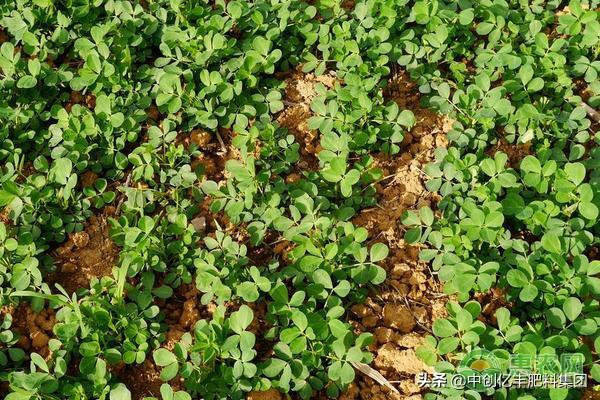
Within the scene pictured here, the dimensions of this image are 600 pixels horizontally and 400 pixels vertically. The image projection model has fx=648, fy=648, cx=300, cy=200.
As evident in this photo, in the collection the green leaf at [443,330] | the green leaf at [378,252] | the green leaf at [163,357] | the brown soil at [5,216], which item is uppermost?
the green leaf at [378,252]

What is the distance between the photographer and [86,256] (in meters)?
2.87

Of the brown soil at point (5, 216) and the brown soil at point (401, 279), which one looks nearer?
the brown soil at point (401, 279)

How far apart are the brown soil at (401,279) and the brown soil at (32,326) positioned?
1246 millimetres

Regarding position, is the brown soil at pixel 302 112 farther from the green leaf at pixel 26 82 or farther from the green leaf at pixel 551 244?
the green leaf at pixel 26 82

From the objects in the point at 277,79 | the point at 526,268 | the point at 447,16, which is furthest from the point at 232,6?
the point at 526,268

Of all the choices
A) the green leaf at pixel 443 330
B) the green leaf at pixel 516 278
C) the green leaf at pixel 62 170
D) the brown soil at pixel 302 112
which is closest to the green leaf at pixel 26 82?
the green leaf at pixel 62 170

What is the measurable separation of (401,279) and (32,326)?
1.56m

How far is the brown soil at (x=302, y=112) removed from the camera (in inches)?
125

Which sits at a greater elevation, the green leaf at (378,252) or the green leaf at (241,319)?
the green leaf at (378,252)

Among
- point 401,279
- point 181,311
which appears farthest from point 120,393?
point 401,279

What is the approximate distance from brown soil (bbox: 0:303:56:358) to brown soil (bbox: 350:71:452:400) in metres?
1.25

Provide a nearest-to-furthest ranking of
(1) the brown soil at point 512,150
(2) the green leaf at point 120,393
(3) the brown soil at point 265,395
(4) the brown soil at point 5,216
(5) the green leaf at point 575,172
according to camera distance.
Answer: (2) the green leaf at point 120,393 → (3) the brown soil at point 265,395 → (5) the green leaf at point 575,172 → (4) the brown soil at point 5,216 → (1) the brown soil at point 512,150

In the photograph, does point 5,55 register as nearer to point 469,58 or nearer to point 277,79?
point 277,79

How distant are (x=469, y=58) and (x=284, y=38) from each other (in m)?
0.97
